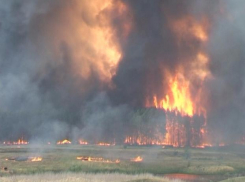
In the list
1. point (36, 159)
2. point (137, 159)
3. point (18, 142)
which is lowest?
point (137, 159)

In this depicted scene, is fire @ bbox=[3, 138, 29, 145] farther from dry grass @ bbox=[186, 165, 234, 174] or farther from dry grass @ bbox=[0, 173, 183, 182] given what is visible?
dry grass @ bbox=[0, 173, 183, 182]

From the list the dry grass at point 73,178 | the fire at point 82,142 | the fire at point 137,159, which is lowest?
the dry grass at point 73,178

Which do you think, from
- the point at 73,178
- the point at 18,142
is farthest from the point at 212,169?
the point at 18,142

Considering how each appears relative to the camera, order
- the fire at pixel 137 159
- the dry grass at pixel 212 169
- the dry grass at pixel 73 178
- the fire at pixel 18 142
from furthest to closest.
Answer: the fire at pixel 18 142, the fire at pixel 137 159, the dry grass at pixel 212 169, the dry grass at pixel 73 178

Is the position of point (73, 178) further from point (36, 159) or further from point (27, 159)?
point (36, 159)

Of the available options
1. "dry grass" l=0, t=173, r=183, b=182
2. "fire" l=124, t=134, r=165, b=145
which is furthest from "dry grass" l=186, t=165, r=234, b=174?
"fire" l=124, t=134, r=165, b=145

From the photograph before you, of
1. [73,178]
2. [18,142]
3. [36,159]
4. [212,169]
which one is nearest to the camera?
[73,178]

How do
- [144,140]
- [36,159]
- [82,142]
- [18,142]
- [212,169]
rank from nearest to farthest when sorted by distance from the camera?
1. [212,169]
2. [36,159]
3. [82,142]
4. [144,140]
5. [18,142]

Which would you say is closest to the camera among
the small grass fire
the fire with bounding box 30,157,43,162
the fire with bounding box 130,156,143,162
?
the small grass fire

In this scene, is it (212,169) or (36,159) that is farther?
(36,159)

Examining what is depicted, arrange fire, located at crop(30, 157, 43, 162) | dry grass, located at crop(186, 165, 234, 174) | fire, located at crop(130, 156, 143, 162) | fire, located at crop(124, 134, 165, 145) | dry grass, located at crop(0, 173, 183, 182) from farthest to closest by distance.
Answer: fire, located at crop(124, 134, 165, 145), fire, located at crop(130, 156, 143, 162), fire, located at crop(30, 157, 43, 162), dry grass, located at crop(186, 165, 234, 174), dry grass, located at crop(0, 173, 183, 182)

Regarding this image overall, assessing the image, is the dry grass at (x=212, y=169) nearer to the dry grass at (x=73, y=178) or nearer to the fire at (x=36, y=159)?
the dry grass at (x=73, y=178)

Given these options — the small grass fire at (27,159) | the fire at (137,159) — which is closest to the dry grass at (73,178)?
the small grass fire at (27,159)

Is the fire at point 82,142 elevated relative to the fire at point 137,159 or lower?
elevated
